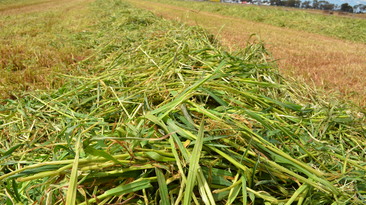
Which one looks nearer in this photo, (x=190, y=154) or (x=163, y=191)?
(x=163, y=191)

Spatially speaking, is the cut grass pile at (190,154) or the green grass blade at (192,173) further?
the cut grass pile at (190,154)

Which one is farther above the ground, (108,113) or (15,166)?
(108,113)

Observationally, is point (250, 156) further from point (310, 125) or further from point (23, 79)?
point (23, 79)

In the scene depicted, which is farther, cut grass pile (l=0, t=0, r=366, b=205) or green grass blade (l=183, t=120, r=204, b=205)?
cut grass pile (l=0, t=0, r=366, b=205)

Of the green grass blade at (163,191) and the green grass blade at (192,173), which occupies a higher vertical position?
the green grass blade at (192,173)

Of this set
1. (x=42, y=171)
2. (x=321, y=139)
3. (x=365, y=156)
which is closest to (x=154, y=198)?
(x=42, y=171)

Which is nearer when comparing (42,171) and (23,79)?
(42,171)

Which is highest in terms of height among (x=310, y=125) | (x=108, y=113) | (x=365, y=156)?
(x=108, y=113)

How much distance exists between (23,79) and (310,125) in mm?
3121

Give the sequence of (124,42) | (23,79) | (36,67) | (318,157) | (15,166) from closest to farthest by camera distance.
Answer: (318,157) < (15,166) < (23,79) < (36,67) < (124,42)

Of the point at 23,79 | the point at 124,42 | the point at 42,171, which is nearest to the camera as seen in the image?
the point at 42,171

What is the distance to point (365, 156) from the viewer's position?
1269 millimetres

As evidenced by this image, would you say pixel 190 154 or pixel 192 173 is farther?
pixel 190 154

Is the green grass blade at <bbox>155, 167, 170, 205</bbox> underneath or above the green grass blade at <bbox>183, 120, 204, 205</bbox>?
underneath
